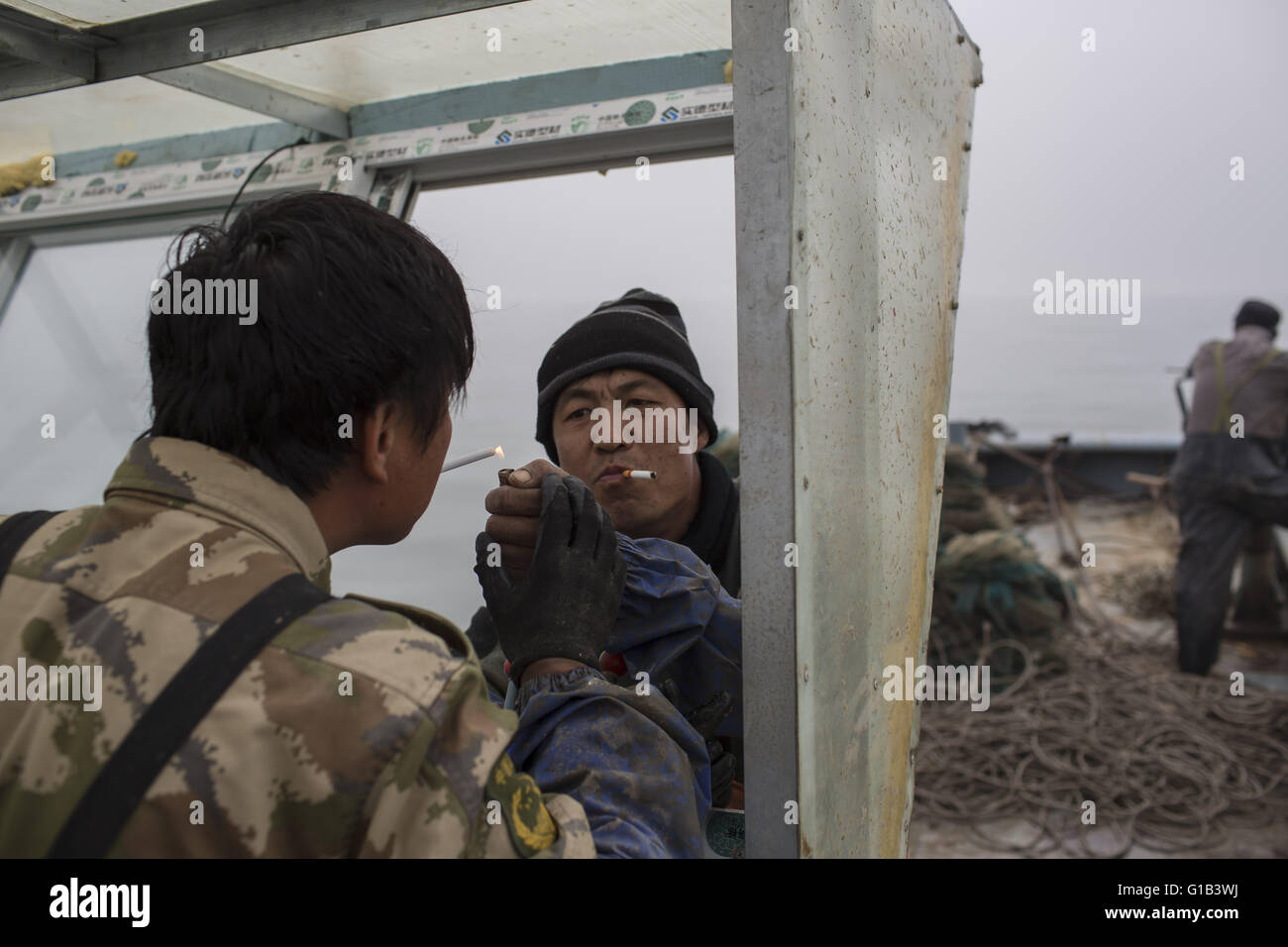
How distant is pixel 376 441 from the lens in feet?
3.41

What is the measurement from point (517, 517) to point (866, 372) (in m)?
0.50

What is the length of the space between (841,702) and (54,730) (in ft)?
2.69

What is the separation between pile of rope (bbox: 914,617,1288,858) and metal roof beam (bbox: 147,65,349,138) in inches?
160

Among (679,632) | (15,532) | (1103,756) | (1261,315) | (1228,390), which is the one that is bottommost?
(1103,756)

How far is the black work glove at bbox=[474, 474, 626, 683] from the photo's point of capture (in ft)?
4.06

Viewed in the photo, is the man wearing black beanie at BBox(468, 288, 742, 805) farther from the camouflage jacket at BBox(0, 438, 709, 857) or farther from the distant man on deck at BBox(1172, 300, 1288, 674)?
the distant man on deck at BBox(1172, 300, 1288, 674)

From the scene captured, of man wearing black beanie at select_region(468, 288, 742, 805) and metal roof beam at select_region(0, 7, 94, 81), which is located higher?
metal roof beam at select_region(0, 7, 94, 81)

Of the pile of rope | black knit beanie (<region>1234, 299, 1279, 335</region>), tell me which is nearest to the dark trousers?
the pile of rope

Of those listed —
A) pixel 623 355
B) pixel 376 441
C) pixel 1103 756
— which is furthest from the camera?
pixel 1103 756

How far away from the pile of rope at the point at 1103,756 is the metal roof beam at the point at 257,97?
13.3ft

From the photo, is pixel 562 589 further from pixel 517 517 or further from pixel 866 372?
pixel 866 372

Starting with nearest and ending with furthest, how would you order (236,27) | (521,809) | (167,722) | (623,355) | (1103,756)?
(167,722) → (521,809) → (236,27) → (623,355) → (1103,756)

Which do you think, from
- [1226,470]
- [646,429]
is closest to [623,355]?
[646,429]

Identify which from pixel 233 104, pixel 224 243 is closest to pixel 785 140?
pixel 224 243
